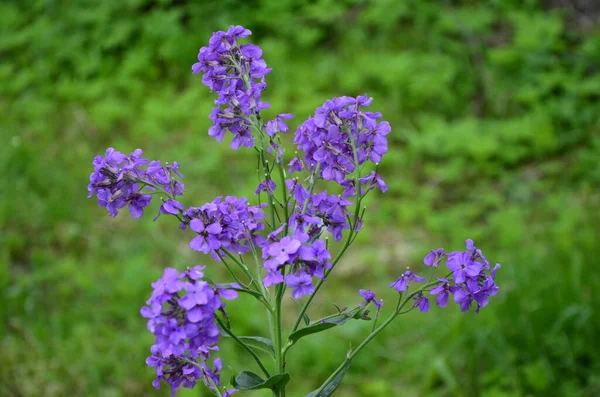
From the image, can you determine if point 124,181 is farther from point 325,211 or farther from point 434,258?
point 434,258

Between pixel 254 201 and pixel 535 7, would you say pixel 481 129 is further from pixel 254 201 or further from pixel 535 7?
pixel 254 201

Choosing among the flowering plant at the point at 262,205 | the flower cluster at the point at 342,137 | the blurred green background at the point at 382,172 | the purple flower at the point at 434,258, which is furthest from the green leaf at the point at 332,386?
the blurred green background at the point at 382,172

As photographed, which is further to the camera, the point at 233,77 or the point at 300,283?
the point at 233,77

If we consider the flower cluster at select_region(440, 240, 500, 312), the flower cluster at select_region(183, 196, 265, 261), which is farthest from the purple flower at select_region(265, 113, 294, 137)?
the flower cluster at select_region(440, 240, 500, 312)

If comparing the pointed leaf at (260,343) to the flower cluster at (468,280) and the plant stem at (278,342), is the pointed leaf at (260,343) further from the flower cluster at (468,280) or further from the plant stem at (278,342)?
the flower cluster at (468,280)

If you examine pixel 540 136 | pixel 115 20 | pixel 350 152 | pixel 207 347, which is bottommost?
pixel 207 347

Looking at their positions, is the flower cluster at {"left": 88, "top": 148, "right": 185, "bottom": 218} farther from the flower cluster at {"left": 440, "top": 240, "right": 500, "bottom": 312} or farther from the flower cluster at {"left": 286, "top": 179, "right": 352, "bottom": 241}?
the flower cluster at {"left": 440, "top": 240, "right": 500, "bottom": 312}

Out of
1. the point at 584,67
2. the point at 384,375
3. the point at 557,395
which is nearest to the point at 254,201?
the point at 384,375

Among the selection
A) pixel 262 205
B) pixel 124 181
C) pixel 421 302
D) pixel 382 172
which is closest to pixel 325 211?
pixel 262 205
